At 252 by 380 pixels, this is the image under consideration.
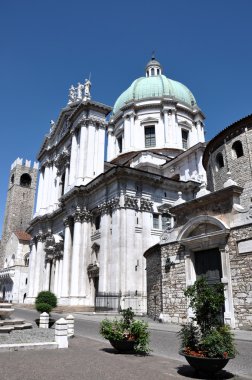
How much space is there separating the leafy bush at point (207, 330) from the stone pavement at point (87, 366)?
0.55 meters

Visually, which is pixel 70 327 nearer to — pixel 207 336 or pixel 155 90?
pixel 207 336

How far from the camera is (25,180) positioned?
8656 cm

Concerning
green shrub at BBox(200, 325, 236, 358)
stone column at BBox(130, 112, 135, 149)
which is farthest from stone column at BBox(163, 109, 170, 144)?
green shrub at BBox(200, 325, 236, 358)

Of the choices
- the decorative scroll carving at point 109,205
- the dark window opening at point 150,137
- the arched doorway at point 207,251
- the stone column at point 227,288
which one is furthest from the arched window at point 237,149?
the dark window opening at point 150,137

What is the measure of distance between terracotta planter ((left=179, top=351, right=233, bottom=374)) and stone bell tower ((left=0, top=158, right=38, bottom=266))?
7421 centimetres

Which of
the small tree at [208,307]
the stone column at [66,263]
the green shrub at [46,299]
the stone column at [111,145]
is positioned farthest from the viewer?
the stone column at [111,145]

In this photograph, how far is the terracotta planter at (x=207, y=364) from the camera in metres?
7.00

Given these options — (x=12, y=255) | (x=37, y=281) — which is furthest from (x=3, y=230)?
(x=37, y=281)

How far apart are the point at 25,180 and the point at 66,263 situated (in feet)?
181

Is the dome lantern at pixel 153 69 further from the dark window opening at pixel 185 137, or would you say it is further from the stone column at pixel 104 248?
the stone column at pixel 104 248

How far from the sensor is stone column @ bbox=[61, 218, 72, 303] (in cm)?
3463

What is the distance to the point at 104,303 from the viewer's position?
28.4 meters

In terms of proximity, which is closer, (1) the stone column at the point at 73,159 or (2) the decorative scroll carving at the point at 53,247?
(1) the stone column at the point at 73,159

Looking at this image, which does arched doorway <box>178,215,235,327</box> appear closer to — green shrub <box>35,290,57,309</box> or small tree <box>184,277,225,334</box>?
small tree <box>184,277,225,334</box>
